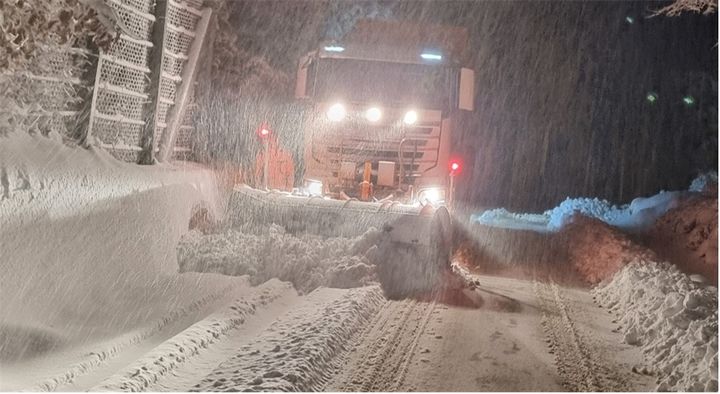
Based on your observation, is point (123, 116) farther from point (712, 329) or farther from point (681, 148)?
point (681, 148)

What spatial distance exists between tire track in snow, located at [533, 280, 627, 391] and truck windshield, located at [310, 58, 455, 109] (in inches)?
138

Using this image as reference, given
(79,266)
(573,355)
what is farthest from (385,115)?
(573,355)

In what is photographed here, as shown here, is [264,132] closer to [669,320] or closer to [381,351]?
[381,351]

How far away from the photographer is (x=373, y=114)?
953 cm

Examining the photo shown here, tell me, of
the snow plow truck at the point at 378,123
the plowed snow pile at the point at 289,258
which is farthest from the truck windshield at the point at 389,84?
the plowed snow pile at the point at 289,258

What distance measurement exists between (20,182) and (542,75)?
20792mm

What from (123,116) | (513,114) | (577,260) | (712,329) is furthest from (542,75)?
(712,329)

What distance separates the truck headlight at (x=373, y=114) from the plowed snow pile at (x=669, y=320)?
12.7 feet

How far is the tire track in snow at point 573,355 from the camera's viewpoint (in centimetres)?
500

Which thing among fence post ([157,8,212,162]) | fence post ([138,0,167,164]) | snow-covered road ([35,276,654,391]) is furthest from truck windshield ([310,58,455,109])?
snow-covered road ([35,276,654,391])

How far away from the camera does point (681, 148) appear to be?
2278cm

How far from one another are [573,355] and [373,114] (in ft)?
16.3

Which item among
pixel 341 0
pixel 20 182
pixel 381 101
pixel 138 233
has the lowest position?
pixel 138 233

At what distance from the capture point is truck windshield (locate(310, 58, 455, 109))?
9531 millimetres
